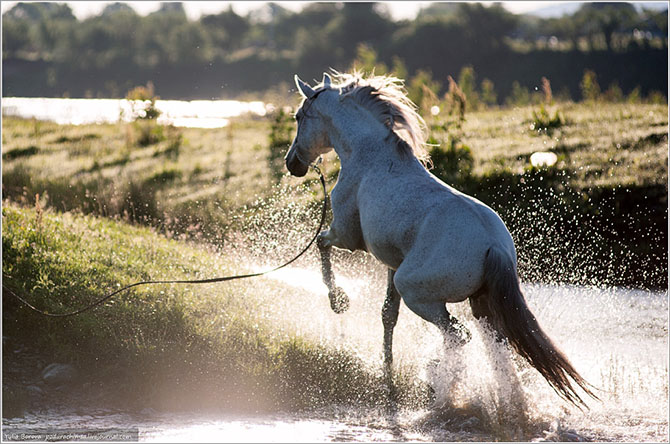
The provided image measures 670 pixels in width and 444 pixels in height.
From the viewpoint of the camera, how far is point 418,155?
16.0 ft

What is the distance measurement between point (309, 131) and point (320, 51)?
46070 mm

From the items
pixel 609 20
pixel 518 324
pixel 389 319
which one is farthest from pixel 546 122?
pixel 609 20

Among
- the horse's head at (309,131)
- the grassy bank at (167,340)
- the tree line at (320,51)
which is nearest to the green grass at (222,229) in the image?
the grassy bank at (167,340)

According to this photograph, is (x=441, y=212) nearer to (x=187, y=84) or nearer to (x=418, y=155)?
(x=418, y=155)

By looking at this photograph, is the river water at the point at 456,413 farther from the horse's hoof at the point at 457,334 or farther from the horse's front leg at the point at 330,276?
the horse's front leg at the point at 330,276

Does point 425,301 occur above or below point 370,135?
below

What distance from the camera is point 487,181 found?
32.8 feet

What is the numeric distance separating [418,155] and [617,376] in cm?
239

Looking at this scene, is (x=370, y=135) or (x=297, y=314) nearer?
(x=370, y=135)

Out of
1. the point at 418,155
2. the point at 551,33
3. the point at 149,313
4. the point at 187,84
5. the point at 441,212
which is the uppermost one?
the point at 551,33

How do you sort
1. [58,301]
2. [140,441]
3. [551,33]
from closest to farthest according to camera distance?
[140,441] → [58,301] → [551,33]

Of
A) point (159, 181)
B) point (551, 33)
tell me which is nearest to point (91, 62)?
point (551, 33)

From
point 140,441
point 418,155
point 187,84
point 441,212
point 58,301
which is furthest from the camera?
point 187,84

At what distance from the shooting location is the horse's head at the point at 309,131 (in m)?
5.19
